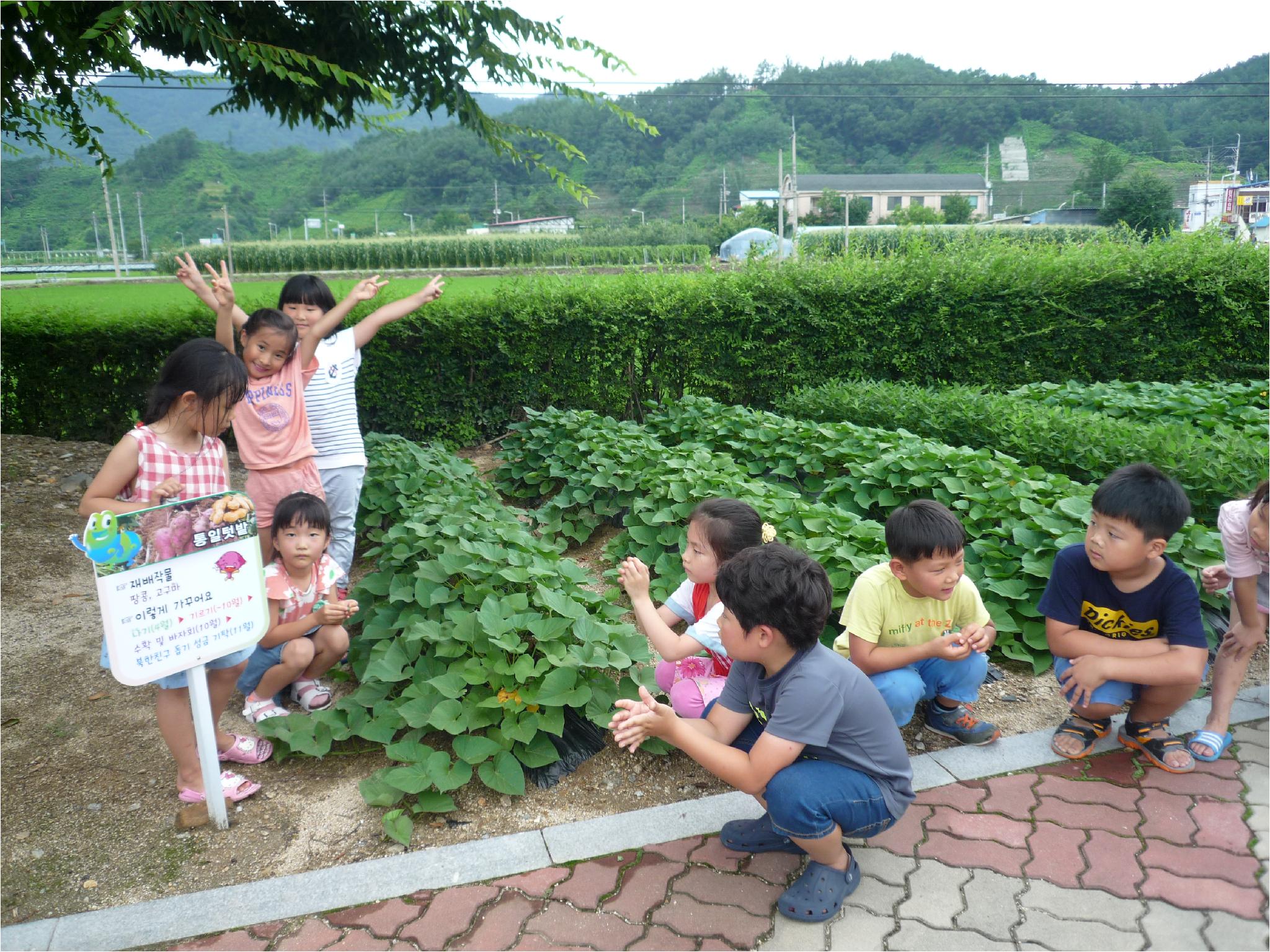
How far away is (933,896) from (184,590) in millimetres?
2394

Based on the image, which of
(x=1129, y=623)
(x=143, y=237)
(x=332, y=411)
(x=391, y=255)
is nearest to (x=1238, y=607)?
(x=1129, y=623)

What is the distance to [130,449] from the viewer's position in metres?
2.93

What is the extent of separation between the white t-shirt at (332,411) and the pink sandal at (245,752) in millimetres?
1568

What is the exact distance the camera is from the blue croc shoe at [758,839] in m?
2.57

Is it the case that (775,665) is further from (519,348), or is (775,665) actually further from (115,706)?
(519,348)

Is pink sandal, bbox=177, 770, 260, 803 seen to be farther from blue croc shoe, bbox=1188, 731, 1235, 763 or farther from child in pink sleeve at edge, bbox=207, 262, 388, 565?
blue croc shoe, bbox=1188, 731, 1235, 763

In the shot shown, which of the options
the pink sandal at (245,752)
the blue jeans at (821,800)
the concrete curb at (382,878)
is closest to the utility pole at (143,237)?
the pink sandal at (245,752)

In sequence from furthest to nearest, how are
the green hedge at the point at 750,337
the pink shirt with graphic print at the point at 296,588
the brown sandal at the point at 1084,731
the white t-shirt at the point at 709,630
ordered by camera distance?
1. the green hedge at the point at 750,337
2. the pink shirt with graphic print at the point at 296,588
3. the brown sandal at the point at 1084,731
4. the white t-shirt at the point at 709,630

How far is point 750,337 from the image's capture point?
27.7ft

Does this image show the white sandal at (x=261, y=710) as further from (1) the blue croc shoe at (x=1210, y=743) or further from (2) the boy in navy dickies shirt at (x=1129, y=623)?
(1) the blue croc shoe at (x=1210, y=743)

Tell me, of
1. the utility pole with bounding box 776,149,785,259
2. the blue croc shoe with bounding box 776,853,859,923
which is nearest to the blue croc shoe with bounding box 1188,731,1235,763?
the blue croc shoe with bounding box 776,853,859,923

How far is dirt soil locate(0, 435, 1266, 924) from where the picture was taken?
262 cm

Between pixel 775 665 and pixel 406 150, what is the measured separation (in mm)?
116168

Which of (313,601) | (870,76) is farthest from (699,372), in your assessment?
(870,76)
